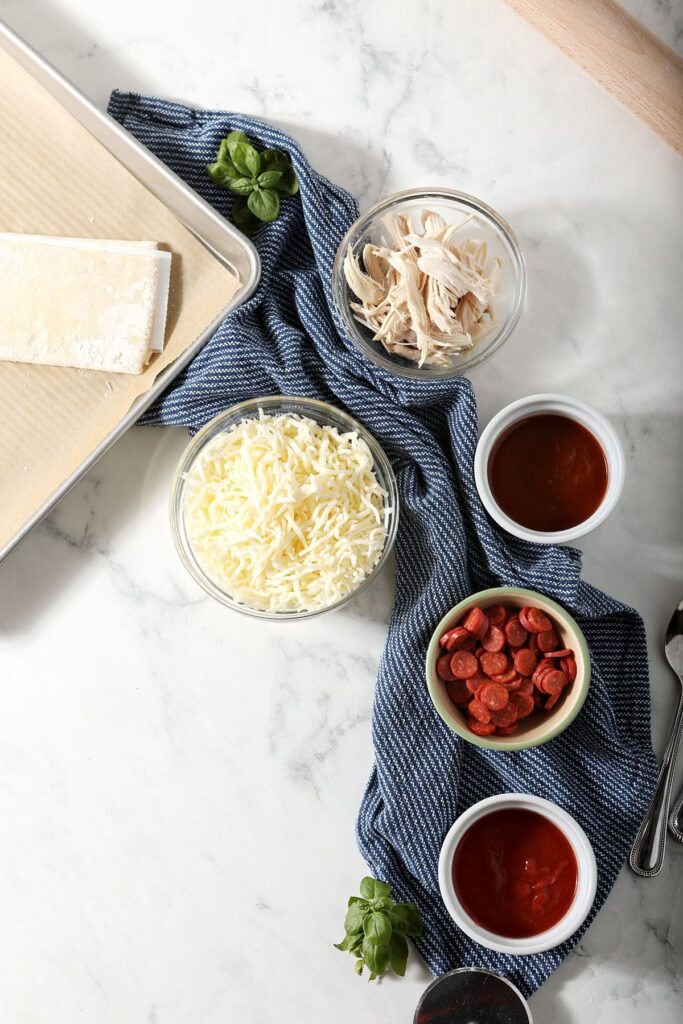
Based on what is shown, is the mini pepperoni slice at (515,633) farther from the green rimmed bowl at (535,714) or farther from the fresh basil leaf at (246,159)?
the fresh basil leaf at (246,159)

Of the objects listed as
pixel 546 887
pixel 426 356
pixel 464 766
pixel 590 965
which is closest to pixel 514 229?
pixel 426 356

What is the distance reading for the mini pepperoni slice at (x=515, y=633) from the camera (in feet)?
5.71

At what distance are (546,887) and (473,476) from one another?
78cm

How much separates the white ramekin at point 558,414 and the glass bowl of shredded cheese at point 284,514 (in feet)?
0.62

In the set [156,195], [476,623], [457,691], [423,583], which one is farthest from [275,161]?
[457,691]

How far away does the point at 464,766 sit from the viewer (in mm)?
1865

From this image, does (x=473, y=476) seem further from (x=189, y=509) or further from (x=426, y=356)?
(x=189, y=509)

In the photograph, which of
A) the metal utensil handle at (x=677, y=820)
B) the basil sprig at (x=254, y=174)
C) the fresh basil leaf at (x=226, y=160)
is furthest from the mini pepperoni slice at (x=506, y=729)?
the fresh basil leaf at (x=226, y=160)

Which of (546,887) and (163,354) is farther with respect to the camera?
(163,354)

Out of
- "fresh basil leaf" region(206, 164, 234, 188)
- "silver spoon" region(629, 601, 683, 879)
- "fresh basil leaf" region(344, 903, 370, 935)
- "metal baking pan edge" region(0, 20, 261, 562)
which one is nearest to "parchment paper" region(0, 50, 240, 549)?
"metal baking pan edge" region(0, 20, 261, 562)

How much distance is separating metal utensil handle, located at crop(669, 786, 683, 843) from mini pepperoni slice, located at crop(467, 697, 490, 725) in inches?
19.1

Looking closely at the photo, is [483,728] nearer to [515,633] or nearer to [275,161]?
[515,633]

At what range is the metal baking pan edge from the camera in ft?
6.09

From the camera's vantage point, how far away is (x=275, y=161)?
6.20 ft
